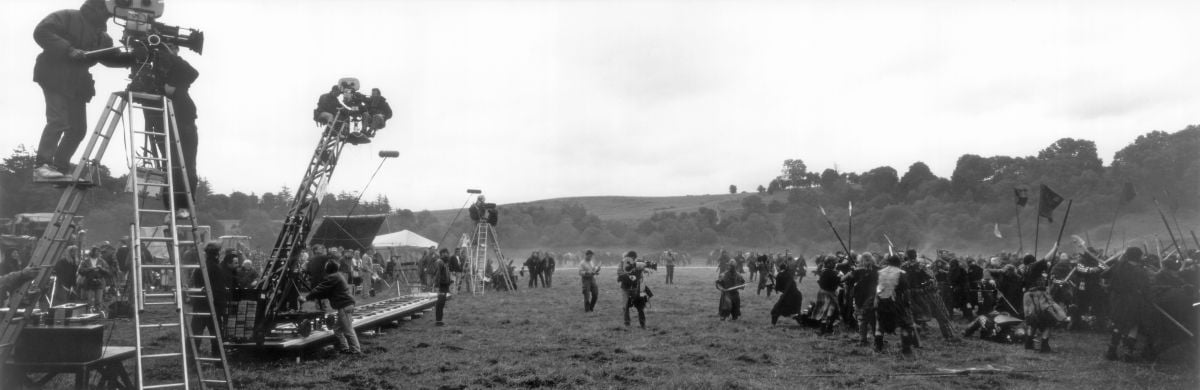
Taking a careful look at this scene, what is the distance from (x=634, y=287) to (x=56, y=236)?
10.9 metres

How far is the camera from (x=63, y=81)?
591 centimetres

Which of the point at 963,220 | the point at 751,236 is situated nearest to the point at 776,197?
the point at 751,236

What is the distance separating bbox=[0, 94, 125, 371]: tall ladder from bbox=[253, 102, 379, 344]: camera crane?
3.79m

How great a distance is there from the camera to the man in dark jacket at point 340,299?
10.6 m

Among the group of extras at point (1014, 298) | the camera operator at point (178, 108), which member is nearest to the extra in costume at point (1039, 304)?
the group of extras at point (1014, 298)

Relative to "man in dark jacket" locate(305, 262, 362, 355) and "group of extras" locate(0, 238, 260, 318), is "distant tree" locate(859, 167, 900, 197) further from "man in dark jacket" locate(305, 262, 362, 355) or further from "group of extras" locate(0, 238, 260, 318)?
"man in dark jacket" locate(305, 262, 362, 355)

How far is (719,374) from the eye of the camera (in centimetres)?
970

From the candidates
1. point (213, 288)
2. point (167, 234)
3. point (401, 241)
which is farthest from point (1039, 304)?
point (401, 241)

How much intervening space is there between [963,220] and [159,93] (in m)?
63.1

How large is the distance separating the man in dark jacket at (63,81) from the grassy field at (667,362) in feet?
12.2

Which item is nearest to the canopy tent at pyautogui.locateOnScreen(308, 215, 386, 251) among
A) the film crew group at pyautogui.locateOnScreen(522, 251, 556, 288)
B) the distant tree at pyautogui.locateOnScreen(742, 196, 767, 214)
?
the film crew group at pyautogui.locateOnScreen(522, 251, 556, 288)

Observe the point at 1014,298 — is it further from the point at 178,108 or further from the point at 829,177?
the point at 829,177

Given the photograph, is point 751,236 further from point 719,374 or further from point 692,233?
point 719,374

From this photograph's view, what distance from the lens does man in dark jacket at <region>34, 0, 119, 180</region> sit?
581 centimetres
